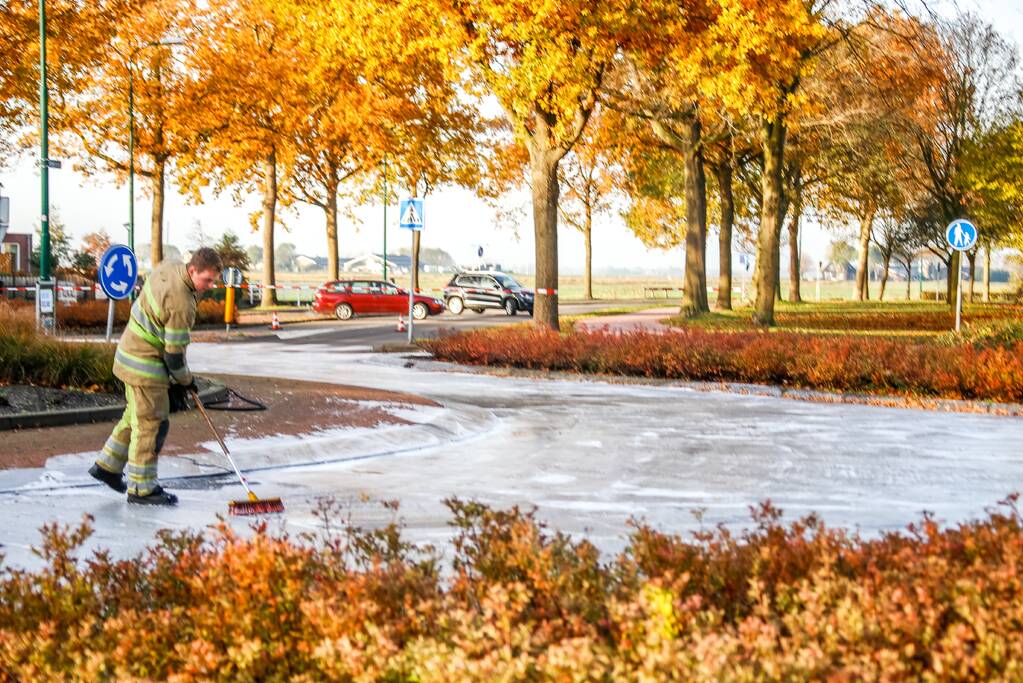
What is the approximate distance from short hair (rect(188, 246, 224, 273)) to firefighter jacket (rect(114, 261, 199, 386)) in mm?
152

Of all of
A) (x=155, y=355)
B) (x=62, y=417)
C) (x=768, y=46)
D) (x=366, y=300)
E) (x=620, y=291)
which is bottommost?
(x=62, y=417)

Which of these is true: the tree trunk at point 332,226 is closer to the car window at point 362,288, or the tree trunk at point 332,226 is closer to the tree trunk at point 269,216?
the tree trunk at point 269,216

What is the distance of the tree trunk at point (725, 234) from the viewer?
4644 cm

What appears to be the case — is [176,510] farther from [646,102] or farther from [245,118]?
[245,118]

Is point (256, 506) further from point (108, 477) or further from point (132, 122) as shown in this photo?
point (132, 122)

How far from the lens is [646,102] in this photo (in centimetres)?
3619

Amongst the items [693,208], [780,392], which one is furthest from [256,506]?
[693,208]

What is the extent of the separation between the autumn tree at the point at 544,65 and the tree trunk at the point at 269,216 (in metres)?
19.5

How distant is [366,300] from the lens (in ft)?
150

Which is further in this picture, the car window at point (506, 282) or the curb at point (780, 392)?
the car window at point (506, 282)

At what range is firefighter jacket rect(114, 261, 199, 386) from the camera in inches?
353

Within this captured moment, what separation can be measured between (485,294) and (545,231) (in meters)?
22.2

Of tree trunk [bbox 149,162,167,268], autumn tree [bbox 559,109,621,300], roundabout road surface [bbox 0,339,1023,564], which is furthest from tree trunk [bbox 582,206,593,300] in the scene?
roundabout road surface [bbox 0,339,1023,564]

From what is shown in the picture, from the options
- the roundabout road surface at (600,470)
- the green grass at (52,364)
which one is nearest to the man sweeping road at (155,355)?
the roundabout road surface at (600,470)
